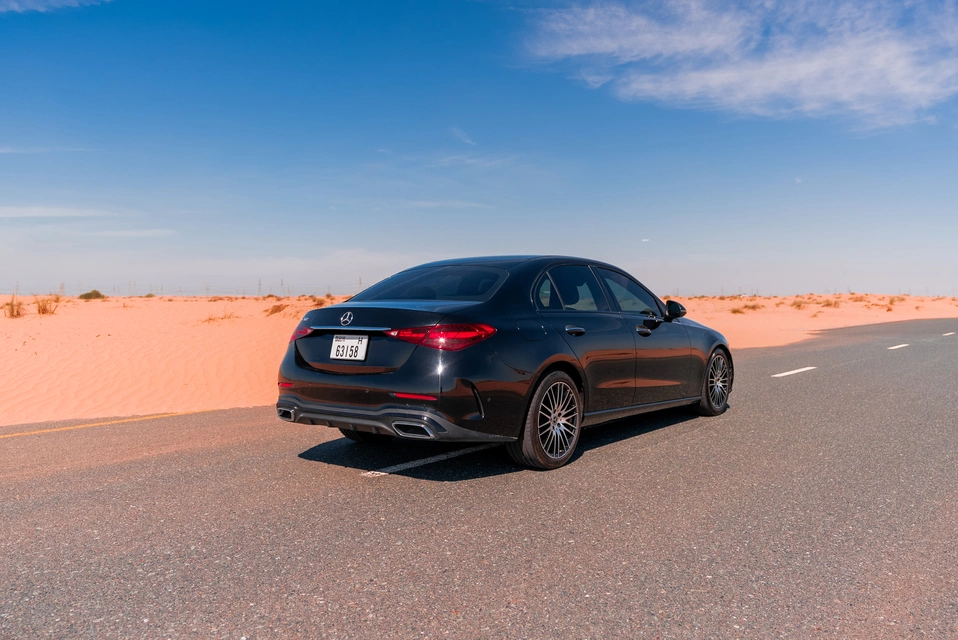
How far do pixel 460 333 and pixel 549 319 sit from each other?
3.09 ft

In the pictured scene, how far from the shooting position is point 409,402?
16.0 ft

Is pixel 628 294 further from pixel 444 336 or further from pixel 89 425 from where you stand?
pixel 89 425

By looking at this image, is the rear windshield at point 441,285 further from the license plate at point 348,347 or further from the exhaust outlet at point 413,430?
the exhaust outlet at point 413,430

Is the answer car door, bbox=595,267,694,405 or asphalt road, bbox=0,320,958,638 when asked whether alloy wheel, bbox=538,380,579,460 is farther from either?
car door, bbox=595,267,694,405

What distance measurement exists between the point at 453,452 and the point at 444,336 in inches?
63.1

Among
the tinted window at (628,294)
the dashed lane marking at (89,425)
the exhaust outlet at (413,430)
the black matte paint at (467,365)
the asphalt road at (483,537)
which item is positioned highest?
the tinted window at (628,294)

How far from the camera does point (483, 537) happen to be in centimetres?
408

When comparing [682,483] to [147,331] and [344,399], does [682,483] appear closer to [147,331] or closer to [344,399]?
[344,399]

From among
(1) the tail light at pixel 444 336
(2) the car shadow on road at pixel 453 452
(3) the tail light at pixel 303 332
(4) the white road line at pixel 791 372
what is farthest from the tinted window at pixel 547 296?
(4) the white road line at pixel 791 372

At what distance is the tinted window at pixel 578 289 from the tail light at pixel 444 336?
120 cm

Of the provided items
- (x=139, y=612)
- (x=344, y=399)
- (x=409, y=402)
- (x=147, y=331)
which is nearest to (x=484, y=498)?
(x=409, y=402)

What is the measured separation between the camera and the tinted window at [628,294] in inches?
266

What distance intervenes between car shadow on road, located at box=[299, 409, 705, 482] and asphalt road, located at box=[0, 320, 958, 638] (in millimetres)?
35

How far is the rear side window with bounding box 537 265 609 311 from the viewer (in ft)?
19.8
